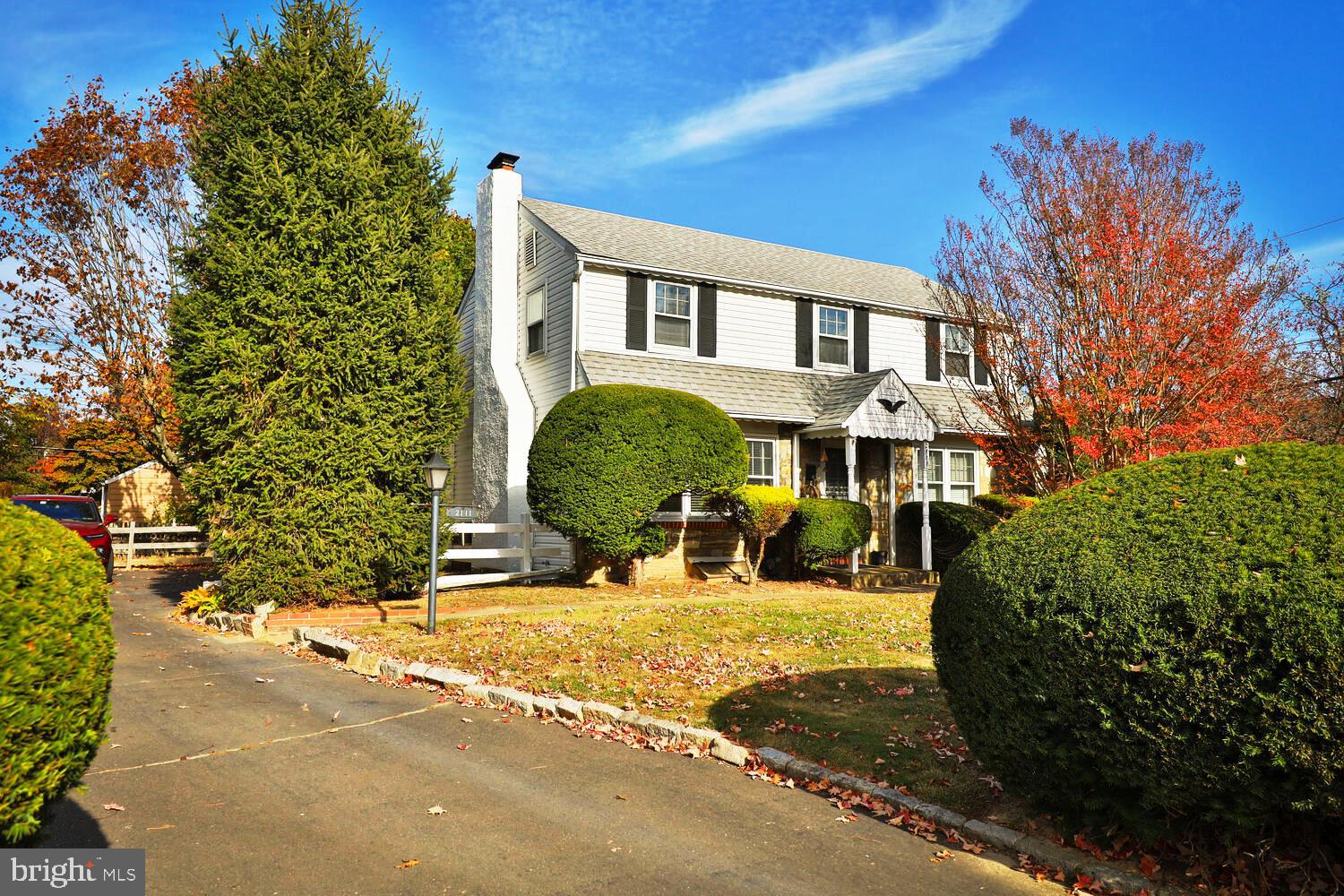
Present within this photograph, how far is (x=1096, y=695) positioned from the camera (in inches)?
164

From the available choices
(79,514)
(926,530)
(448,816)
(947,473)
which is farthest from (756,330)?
(448,816)

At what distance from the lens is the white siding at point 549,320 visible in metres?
18.2

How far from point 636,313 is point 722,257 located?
11.9 feet

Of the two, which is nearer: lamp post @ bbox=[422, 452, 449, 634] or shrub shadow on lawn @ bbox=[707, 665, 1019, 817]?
shrub shadow on lawn @ bbox=[707, 665, 1019, 817]

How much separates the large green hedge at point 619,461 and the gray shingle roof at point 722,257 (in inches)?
165

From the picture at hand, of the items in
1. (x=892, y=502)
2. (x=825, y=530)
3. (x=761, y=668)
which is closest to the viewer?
(x=761, y=668)

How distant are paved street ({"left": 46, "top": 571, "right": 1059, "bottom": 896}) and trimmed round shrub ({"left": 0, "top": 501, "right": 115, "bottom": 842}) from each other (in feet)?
4.39

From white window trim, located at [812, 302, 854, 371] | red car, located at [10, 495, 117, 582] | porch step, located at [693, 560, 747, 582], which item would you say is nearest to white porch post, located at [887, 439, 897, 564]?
white window trim, located at [812, 302, 854, 371]

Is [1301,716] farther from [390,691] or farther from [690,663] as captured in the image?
[390,691]

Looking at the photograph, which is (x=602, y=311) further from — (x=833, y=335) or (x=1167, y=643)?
(x=1167, y=643)

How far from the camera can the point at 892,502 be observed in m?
20.0

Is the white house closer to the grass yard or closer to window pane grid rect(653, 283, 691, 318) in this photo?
window pane grid rect(653, 283, 691, 318)

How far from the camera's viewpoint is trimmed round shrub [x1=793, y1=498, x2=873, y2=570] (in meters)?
17.2

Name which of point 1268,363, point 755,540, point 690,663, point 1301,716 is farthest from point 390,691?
point 1268,363
